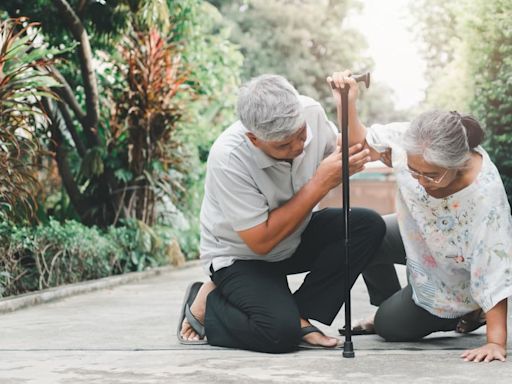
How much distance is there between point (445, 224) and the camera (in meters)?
3.22

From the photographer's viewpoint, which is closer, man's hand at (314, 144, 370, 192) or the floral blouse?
the floral blouse

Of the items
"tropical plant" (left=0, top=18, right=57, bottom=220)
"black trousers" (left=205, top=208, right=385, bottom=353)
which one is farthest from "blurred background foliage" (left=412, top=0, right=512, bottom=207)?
"black trousers" (left=205, top=208, right=385, bottom=353)

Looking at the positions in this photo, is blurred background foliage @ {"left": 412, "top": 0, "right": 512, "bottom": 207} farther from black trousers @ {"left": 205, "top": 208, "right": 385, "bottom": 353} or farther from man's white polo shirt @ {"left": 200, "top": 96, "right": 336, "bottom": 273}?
man's white polo shirt @ {"left": 200, "top": 96, "right": 336, "bottom": 273}

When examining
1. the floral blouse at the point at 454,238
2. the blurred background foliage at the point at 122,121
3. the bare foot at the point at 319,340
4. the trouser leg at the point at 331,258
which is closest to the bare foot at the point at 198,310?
the trouser leg at the point at 331,258

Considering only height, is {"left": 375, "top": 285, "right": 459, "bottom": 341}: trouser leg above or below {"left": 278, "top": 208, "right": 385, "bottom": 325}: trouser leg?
below

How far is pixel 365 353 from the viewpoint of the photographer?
3.35 meters

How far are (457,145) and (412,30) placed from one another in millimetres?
26637

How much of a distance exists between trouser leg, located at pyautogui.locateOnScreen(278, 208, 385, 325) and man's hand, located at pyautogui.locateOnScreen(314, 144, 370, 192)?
0.38 metres

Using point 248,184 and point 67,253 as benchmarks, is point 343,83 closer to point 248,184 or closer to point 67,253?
Answer: point 248,184

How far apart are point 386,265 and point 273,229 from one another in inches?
28.2

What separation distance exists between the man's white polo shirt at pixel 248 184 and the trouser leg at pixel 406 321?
47 cm

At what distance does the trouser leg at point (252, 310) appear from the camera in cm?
346

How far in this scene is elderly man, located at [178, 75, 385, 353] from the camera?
3303 millimetres

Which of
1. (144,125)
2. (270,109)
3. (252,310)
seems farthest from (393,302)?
(144,125)
